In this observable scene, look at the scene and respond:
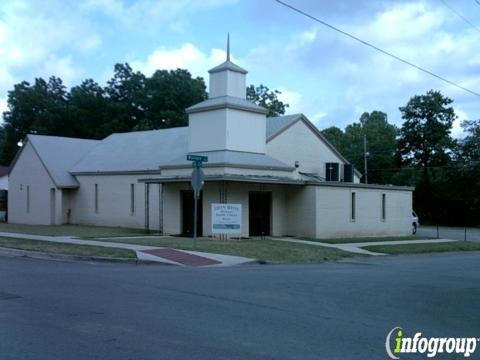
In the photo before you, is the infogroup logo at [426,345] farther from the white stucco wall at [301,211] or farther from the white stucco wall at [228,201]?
the white stucco wall at [301,211]

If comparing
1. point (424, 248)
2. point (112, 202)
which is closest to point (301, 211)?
point (424, 248)

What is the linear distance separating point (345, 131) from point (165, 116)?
37195mm

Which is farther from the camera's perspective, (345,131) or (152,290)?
(345,131)

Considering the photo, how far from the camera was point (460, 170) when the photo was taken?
57875 mm

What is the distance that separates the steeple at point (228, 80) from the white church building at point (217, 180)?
0.19ft

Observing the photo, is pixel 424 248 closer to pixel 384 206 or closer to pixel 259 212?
pixel 384 206

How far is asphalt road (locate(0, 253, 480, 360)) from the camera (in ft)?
25.0

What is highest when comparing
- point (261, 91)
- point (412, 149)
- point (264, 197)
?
point (261, 91)

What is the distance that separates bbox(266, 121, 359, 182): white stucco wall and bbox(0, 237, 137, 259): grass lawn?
1485cm

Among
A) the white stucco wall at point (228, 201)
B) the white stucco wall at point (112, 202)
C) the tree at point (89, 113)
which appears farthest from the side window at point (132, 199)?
the tree at point (89, 113)

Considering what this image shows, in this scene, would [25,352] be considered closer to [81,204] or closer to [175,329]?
[175,329]

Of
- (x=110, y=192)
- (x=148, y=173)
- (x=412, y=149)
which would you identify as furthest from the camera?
(x=412, y=149)

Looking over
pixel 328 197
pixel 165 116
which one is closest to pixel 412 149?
pixel 165 116

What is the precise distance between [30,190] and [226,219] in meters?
21.2
